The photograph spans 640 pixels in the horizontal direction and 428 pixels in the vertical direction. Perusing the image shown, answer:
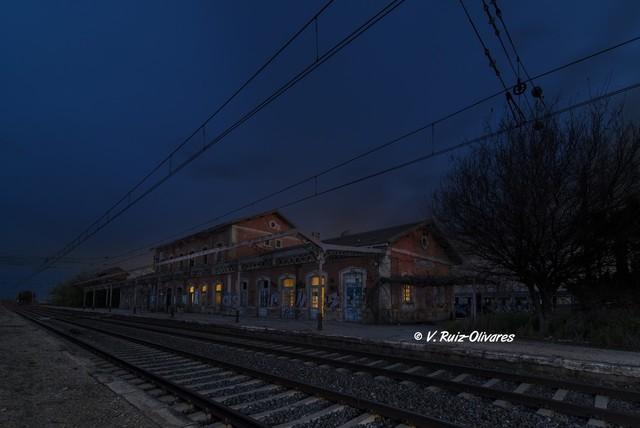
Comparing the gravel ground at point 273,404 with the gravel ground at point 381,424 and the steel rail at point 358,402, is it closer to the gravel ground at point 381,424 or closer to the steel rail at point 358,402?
the steel rail at point 358,402

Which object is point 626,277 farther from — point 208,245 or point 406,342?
point 208,245

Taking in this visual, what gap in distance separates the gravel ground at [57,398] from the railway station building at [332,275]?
10.9 metres

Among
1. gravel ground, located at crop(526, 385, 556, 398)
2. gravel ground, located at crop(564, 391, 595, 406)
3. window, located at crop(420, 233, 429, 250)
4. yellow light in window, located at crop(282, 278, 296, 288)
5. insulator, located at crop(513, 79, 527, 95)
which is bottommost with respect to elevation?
gravel ground, located at crop(526, 385, 556, 398)

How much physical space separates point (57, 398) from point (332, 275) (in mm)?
18296

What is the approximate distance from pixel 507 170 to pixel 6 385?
14.2 metres

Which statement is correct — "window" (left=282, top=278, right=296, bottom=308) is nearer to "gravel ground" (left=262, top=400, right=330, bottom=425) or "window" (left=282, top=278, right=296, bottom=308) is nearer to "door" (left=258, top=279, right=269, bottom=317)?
"door" (left=258, top=279, right=269, bottom=317)

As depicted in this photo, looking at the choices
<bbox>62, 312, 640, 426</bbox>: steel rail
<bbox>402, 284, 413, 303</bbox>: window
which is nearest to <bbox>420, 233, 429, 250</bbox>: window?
<bbox>402, 284, 413, 303</bbox>: window

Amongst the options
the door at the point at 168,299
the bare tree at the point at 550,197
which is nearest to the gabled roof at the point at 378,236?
the bare tree at the point at 550,197

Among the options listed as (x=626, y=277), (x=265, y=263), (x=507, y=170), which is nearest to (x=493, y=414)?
(x=507, y=170)

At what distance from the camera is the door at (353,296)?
22.6m

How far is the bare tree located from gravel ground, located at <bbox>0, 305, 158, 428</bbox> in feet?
39.2

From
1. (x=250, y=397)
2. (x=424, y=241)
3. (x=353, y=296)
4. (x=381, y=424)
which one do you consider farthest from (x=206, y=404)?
(x=424, y=241)

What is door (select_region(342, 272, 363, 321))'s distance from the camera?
74.2ft

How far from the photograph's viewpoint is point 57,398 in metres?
6.59
